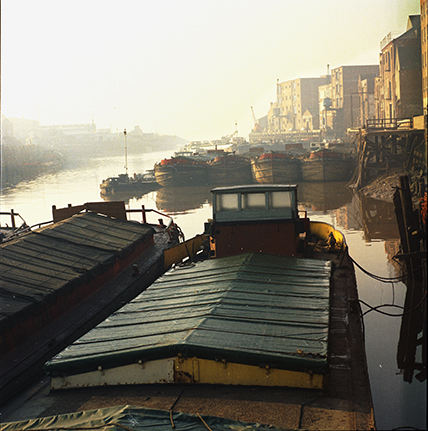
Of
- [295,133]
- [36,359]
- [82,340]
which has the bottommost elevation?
[36,359]

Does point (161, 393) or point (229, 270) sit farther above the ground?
point (229, 270)

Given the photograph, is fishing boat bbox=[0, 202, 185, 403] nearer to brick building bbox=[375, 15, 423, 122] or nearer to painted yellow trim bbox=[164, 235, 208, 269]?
painted yellow trim bbox=[164, 235, 208, 269]

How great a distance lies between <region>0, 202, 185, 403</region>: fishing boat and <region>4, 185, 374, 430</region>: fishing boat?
7.06 feet

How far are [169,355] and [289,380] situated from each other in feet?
6.43

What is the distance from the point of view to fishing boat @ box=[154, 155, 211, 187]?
59625 mm

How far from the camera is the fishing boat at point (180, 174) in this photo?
59.6 meters

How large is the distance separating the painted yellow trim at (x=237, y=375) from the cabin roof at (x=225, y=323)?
119 mm

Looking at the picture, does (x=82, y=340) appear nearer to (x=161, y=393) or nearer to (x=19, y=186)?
(x=161, y=393)

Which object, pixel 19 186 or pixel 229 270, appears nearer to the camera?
pixel 229 270

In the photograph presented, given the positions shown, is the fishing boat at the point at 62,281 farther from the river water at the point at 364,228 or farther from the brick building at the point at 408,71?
Answer: the brick building at the point at 408,71

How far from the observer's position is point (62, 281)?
1369 centimetres

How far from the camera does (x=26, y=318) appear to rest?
1159 centimetres

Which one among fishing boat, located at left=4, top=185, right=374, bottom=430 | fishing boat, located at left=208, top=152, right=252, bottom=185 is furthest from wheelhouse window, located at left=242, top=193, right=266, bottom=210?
fishing boat, located at left=208, top=152, right=252, bottom=185

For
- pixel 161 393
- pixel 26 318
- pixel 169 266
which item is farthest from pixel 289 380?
pixel 169 266
